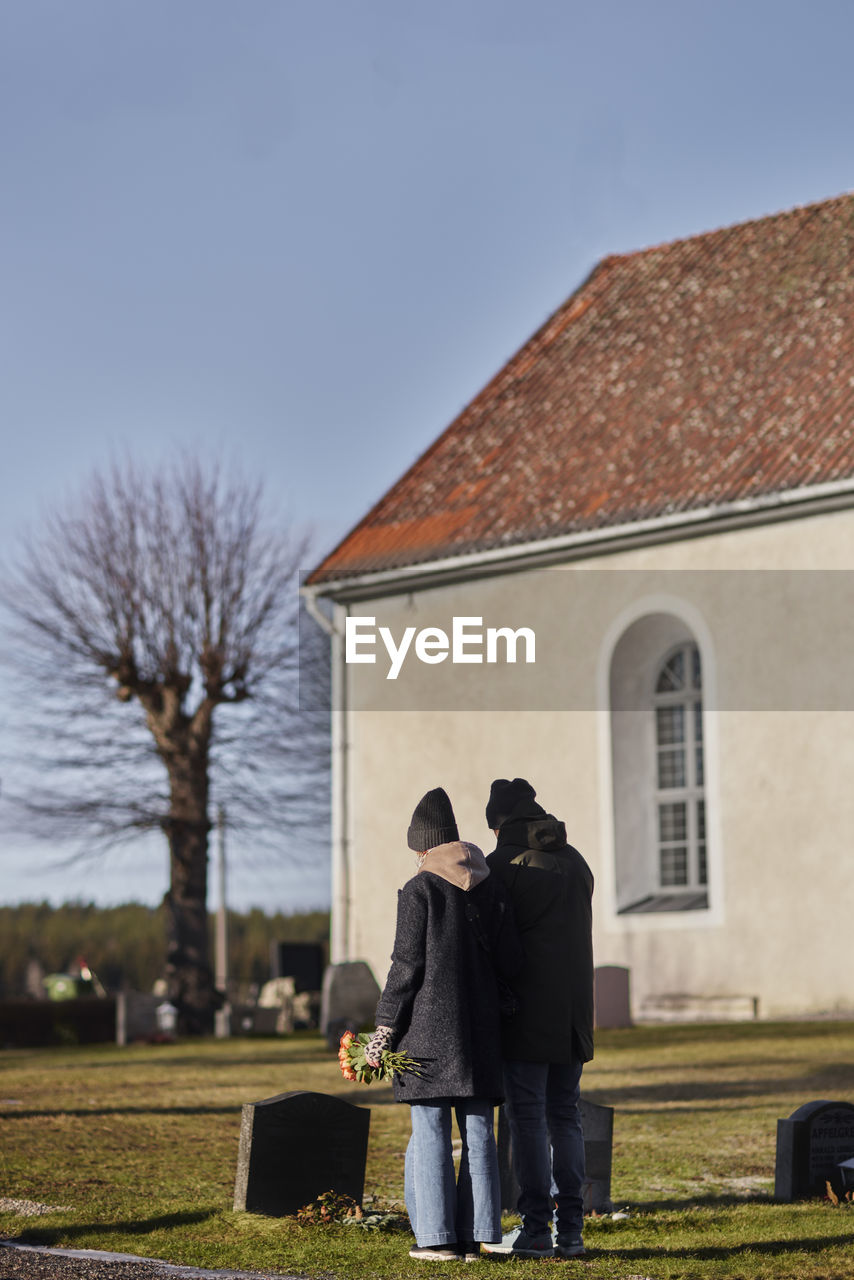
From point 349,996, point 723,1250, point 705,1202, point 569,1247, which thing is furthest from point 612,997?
point 569,1247

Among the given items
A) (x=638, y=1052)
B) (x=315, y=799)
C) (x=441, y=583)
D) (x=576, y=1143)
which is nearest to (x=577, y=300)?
(x=441, y=583)

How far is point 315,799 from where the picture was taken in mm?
29906

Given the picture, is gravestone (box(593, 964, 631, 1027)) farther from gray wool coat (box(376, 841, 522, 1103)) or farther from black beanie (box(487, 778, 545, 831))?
gray wool coat (box(376, 841, 522, 1103))

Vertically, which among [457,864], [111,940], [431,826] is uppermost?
[431,826]

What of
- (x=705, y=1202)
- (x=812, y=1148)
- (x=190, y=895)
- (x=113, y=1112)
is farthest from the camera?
(x=190, y=895)

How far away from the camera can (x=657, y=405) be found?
69.5 ft

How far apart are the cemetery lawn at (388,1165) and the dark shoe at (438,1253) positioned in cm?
9

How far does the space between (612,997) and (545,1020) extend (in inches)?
489

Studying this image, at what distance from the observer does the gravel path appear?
5.92 metres

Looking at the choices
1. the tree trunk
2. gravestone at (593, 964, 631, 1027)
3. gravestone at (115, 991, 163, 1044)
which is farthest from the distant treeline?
gravestone at (593, 964, 631, 1027)

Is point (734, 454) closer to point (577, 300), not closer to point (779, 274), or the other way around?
point (779, 274)

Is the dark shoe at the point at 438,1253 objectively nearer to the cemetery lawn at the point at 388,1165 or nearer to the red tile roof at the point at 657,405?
the cemetery lawn at the point at 388,1165

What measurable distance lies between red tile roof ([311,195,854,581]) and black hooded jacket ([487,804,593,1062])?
12.2 meters

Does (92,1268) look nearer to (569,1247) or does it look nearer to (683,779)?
(569,1247)
